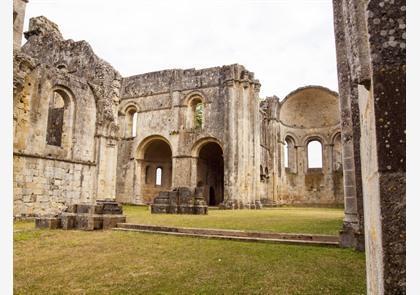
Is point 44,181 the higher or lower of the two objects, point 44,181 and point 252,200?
the higher

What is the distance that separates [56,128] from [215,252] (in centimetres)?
1333

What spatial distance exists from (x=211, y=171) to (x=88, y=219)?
18.5m

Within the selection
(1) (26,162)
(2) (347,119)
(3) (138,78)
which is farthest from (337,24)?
(3) (138,78)

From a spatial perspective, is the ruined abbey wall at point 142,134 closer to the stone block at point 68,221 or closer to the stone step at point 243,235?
the stone block at point 68,221

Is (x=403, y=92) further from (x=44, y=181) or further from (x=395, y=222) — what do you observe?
(x=44, y=181)

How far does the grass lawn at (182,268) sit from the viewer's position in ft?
10.7

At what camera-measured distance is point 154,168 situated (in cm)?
2575

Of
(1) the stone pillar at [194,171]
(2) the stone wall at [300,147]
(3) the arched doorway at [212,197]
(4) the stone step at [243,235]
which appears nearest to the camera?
(4) the stone step at [243,235]

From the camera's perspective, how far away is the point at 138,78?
2470cm

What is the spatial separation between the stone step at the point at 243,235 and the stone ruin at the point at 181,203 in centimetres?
594

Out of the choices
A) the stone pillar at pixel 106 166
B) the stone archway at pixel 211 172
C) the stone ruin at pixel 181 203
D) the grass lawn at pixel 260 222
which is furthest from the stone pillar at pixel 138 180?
the grass lawn at pixel 260 222

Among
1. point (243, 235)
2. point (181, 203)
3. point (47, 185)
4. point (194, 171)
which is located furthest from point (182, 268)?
point (194, 171)

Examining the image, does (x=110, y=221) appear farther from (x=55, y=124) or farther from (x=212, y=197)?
(x=212, y=197)

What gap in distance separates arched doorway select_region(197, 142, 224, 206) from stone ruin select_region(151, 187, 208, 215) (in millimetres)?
9170
